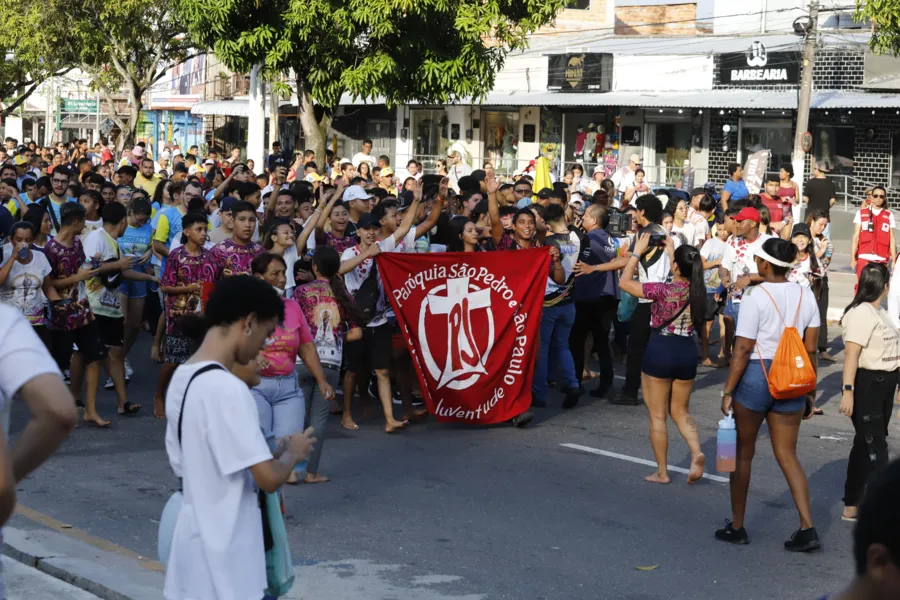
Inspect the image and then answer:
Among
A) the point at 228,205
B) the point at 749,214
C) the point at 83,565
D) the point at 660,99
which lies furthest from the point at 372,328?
the point at 660,99

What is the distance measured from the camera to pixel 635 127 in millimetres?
37469

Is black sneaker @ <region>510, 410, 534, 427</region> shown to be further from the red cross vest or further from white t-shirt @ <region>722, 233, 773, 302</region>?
the red cross vest

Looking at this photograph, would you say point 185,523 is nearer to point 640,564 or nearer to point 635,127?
point 640,564

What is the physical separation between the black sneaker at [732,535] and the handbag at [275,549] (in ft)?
12.3

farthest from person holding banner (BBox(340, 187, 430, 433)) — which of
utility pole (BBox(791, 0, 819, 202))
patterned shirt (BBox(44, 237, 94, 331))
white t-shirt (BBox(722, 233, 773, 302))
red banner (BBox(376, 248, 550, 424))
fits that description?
utility pole (BBox(791, 0, 819, 202))

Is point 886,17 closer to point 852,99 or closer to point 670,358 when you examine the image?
point 670,358

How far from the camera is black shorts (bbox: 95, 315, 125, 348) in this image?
10.4 metres

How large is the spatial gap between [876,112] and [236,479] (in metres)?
29.7

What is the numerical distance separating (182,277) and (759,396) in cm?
467

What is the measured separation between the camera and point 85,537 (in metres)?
7.15

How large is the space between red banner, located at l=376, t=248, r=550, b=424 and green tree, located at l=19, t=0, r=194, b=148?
27788mm

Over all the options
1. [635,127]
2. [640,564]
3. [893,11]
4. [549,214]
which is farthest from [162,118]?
[640,564]

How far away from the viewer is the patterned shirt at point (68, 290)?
32.4 feet

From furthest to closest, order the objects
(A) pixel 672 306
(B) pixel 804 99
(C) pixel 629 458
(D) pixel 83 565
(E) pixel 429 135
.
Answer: (E) pixel 429 135
(B) pixel 804 99
(C) pixel 629 458
(A) pixel 672 306
(D) pixel 83 565
